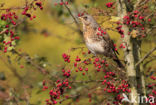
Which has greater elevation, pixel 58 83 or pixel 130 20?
pixel 130 20

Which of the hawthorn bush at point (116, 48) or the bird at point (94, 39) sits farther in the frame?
the bird at point (94, 39)

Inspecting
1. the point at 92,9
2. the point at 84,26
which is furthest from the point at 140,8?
the point at 84,26

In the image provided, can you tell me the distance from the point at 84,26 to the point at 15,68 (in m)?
1.72

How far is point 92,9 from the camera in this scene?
4.12 meters

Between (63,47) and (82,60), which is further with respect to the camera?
(63,47)

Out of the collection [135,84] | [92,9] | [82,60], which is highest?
[92,9]

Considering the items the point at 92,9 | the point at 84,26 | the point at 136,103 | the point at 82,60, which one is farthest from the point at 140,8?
the point at 84,26

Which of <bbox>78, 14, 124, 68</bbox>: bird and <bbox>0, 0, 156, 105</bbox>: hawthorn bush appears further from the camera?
<bbox>78, 14, 124, 68</bbox>: bird

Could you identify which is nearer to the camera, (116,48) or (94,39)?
(116,48)

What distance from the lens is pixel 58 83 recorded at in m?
3.75

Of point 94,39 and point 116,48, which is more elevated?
point 94,39

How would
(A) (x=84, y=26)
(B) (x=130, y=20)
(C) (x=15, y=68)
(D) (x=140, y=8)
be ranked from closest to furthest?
(D) (x=140, y=8), (B) (x=130, y=20), (A) (x=84, y=26), (C) (x=15, y=68)

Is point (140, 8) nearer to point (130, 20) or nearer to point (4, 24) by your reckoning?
point (130, 20)

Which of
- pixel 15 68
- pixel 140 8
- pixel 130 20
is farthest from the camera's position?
→ pixel 15 68
